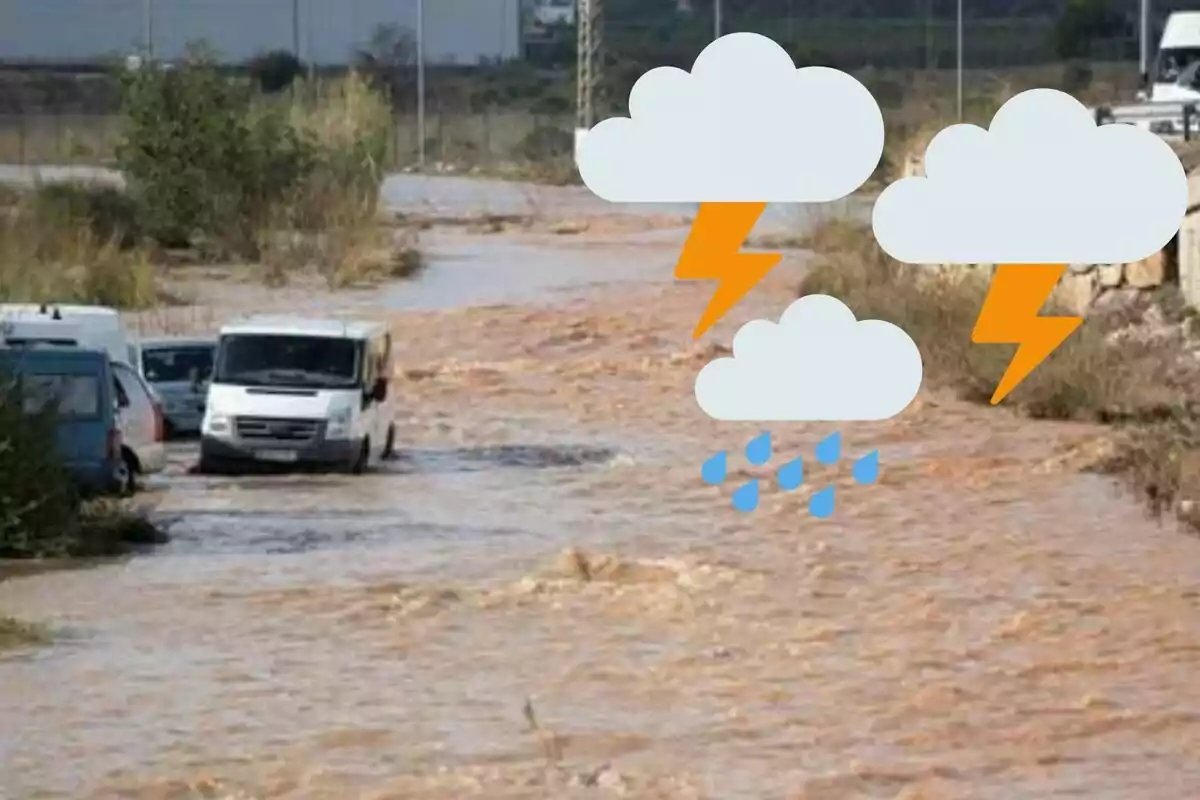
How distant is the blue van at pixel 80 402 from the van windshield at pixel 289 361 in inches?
139

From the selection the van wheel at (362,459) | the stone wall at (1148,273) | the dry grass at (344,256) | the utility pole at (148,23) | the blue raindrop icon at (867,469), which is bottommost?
the dry grass at (344,256)

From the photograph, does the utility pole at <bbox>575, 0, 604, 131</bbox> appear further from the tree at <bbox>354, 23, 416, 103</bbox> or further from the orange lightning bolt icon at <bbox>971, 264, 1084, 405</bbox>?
the orange lightning bolt icon at <bbox>971, 264, 1084, 405</bbox>

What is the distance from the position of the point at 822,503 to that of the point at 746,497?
2.66 ft

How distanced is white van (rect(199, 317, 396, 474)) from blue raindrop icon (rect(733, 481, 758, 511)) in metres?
3.96

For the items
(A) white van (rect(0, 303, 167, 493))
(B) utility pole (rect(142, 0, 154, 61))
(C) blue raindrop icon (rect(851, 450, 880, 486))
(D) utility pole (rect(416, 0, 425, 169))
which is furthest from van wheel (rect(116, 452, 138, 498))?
(D) utility pole (rect(416, 0, 425, 169))

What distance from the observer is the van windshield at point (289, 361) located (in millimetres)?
28141

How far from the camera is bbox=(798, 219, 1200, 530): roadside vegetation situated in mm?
28891

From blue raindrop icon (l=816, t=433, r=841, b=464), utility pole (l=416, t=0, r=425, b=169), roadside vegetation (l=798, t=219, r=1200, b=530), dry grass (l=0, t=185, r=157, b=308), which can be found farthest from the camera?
utility pole (l=416, t=0, r=425, b=169)

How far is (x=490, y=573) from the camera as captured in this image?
22328mm

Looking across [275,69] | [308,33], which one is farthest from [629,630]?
[308,33]

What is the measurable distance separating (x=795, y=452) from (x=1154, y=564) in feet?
26.0

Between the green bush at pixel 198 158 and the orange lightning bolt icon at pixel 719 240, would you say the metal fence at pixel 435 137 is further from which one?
the orange lightning bolt icon at pixel 719 240

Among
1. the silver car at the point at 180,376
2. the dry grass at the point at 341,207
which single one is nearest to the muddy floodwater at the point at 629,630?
the silver car at the point at 180,376

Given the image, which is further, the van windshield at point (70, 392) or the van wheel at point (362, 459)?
the van wheel at point (362, 459)
